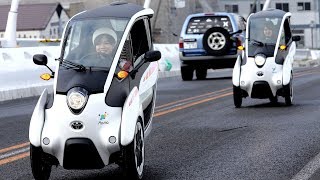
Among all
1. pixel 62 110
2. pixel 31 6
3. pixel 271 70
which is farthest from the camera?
pixel 31 6

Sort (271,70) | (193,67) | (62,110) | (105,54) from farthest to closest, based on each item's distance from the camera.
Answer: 1. (193,67)
2. (271,70)
3. (105,54)
4. (62,110)

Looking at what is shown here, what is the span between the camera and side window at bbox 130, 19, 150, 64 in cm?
912

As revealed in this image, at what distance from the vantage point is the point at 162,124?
13797mm

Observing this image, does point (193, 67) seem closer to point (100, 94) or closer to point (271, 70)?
point (271, 70)

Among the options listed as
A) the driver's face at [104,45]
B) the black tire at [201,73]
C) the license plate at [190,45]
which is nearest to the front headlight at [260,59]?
the driver's face at [104,45]

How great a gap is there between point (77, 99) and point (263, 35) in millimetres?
9474

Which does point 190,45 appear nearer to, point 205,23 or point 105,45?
point 205,23

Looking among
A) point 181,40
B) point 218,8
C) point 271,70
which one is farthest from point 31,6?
point 271,70

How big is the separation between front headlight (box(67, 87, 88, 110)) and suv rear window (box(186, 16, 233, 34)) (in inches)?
810

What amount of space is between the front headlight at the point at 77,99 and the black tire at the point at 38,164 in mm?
486

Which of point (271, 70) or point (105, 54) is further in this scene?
point (271, 70)

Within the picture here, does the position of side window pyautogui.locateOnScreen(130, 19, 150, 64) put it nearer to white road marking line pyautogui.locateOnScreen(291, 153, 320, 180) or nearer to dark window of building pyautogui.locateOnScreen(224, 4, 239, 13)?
white road marking line pyautogui.locateOnScreen(291, 153, 320, 180)

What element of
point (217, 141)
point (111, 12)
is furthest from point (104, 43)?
point (217, 141)

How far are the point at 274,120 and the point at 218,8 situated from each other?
9306 centimetres
